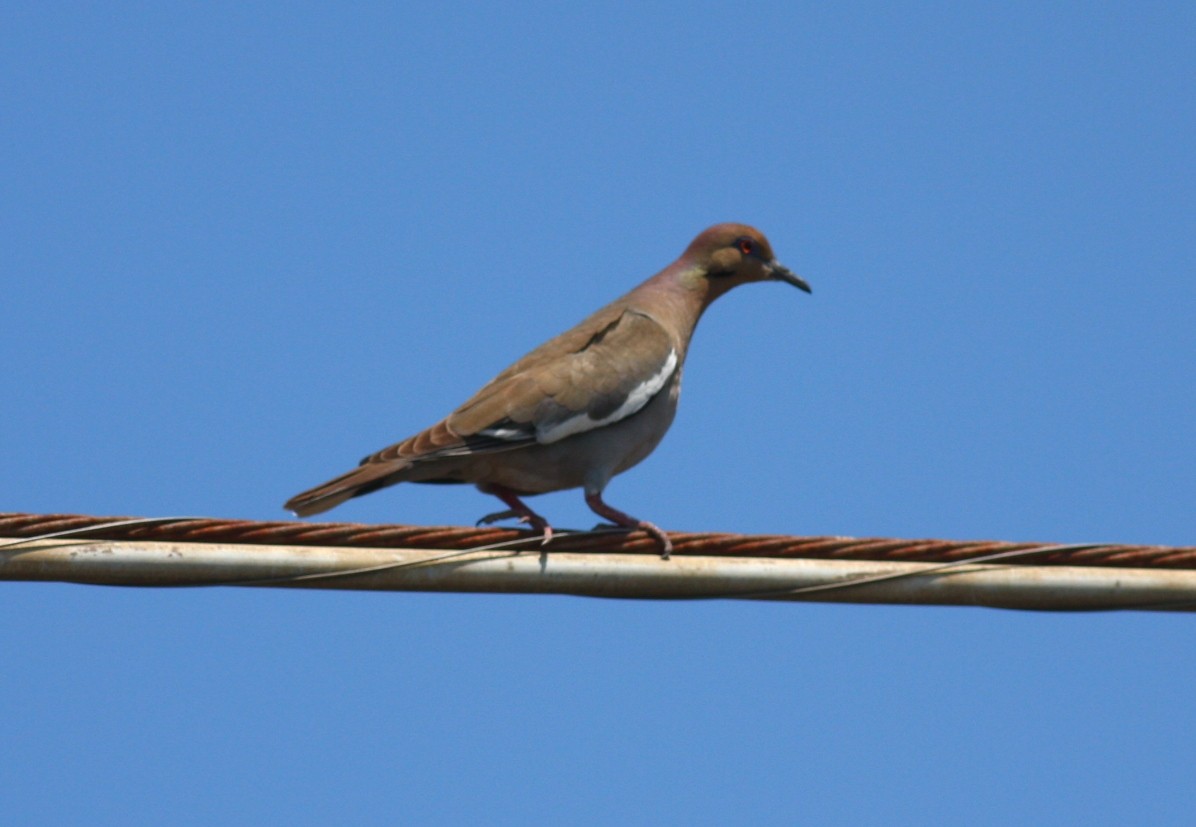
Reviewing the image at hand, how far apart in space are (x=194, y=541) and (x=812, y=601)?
6.51 ft

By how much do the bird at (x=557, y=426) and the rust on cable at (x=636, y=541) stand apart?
165 centimetres

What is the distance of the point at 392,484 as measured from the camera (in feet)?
24.3

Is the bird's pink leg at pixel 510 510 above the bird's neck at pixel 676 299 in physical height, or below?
below

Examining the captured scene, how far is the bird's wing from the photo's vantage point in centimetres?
748

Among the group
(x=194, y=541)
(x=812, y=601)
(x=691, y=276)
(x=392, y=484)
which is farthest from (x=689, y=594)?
(x=691, y=276)

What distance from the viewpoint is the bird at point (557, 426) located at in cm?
736

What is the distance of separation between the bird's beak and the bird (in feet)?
3.73

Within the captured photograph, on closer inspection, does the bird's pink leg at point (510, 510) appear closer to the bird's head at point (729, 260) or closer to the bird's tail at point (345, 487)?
the bird's tail at point (345, 487)

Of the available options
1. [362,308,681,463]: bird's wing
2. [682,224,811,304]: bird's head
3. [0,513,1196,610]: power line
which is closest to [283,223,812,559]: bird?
[362,308,681,463]: bird's wing

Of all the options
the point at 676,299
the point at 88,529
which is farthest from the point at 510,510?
the point at 88,529

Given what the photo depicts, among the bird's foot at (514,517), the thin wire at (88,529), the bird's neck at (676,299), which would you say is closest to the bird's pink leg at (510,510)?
the bird's foot at (514,517)

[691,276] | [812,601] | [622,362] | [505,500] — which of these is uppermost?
[691,276]

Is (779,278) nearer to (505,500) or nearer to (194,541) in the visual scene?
(505,500)

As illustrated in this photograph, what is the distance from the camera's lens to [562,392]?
7.79 m
